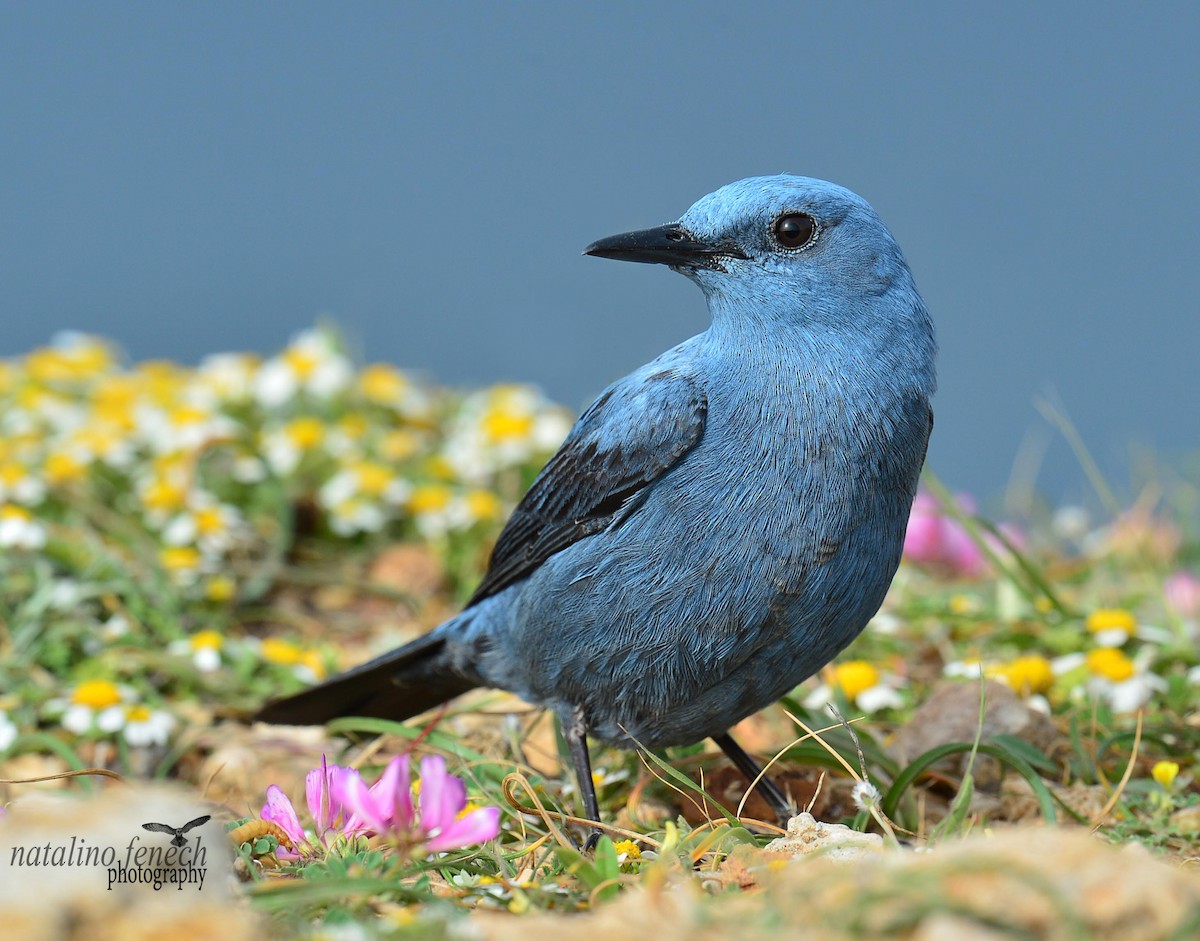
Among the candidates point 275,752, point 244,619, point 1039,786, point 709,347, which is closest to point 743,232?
point 709,347

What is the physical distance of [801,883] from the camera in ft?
6.19

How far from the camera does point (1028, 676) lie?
4125 mm

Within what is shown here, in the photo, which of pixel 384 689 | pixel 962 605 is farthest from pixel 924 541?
pixel 384 689

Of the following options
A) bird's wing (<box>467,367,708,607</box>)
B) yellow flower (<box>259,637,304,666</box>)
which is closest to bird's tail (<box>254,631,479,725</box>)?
bird's wing (<box>467,367,708,607</box>)

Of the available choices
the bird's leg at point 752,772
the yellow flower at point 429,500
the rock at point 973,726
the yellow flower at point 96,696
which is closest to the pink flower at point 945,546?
the yellow flower at point 429,500

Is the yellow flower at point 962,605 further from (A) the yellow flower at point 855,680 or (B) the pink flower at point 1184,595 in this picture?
(A) the yellow flower at point 855,680

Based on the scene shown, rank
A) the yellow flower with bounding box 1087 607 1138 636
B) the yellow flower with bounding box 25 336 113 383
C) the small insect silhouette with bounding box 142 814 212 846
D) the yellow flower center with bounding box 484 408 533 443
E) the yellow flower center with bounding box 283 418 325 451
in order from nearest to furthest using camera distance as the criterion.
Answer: the small insect silhouette with bounding box 142 814 212 846 → the yellow flower with bounding box 1087 607 1138 636 → the yellow flower center with bounding box 283 418 325 451 → the yellow flower center with bounding box 484 408 533 443 → the yellow flower with bounding box 25 336 113 383

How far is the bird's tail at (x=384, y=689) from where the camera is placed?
3.74 metres

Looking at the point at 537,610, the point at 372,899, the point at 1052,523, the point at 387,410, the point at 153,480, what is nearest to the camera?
the point at 372,899

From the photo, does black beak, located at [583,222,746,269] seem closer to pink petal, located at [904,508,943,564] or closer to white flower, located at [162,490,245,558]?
white flower, located at [162,490,245,558]

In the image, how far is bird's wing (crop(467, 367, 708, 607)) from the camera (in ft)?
10.1

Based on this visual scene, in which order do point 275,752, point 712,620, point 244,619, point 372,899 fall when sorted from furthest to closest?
point 244,619 < point 275,752 < point 712,620 < point 372,899

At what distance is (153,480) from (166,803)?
3.75 m

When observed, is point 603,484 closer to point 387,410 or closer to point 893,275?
point 893,275
